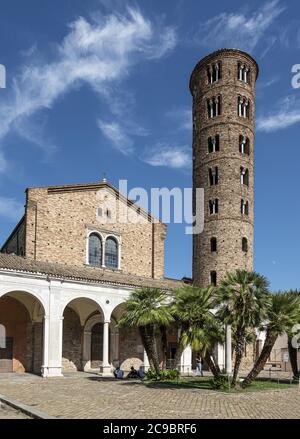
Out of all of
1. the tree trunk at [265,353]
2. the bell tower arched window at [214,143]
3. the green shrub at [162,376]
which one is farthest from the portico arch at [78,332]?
the bell tower arched window at [214,143]

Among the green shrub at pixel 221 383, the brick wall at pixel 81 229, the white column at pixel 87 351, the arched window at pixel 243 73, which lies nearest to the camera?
the green shrub at pixel 221 383

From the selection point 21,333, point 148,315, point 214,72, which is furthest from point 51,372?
point 214,72

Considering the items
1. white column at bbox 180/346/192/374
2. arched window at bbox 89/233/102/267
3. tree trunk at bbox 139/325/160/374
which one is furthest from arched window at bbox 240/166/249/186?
tree trunk at bbox 139/325/160/374

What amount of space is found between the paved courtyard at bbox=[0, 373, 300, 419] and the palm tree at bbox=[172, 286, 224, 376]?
77.3 inches

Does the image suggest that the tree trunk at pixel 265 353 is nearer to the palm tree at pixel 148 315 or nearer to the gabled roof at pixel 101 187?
the palm tree at pixel 148 315

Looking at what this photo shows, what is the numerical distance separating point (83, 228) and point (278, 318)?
16.3 meters

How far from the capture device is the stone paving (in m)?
13.7

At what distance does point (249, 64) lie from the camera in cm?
4097

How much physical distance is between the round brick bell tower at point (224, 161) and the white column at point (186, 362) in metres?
6.08

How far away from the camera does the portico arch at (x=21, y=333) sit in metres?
29.8

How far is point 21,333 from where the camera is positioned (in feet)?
99.8

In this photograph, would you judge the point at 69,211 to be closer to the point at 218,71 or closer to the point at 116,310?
the point at 116,310
